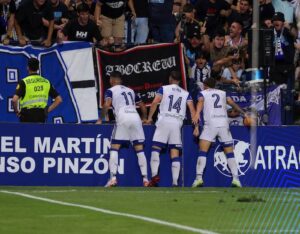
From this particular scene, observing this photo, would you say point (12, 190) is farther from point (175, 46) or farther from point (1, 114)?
point (175, 46)

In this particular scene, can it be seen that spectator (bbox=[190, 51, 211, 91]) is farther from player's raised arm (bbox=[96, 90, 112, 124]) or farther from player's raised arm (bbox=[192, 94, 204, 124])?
player's raised arm (bbox=[96, 90, 112, 124])

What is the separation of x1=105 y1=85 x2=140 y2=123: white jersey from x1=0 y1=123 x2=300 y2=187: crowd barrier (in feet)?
1.32

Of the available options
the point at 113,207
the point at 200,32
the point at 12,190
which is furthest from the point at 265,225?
the point at 200,32

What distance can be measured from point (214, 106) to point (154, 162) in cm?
170

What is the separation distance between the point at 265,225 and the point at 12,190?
286 inches

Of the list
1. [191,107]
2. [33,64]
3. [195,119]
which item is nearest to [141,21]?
[191,107]

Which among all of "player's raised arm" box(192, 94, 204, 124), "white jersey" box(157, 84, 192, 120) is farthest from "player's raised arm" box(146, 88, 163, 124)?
"player's raised arm" box(192, 94, 204, 124)

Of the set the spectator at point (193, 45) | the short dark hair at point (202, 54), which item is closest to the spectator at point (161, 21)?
the spectator at point (193, 45)

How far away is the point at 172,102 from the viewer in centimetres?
2172

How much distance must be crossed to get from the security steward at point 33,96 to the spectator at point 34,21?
2.33 m

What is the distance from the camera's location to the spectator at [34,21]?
2357 cm

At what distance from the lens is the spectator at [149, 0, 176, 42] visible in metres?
25.3

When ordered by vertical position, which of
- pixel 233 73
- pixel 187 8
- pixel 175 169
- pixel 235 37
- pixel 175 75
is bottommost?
pixel 175 169

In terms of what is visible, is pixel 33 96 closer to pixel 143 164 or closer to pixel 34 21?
pixel 143 164
